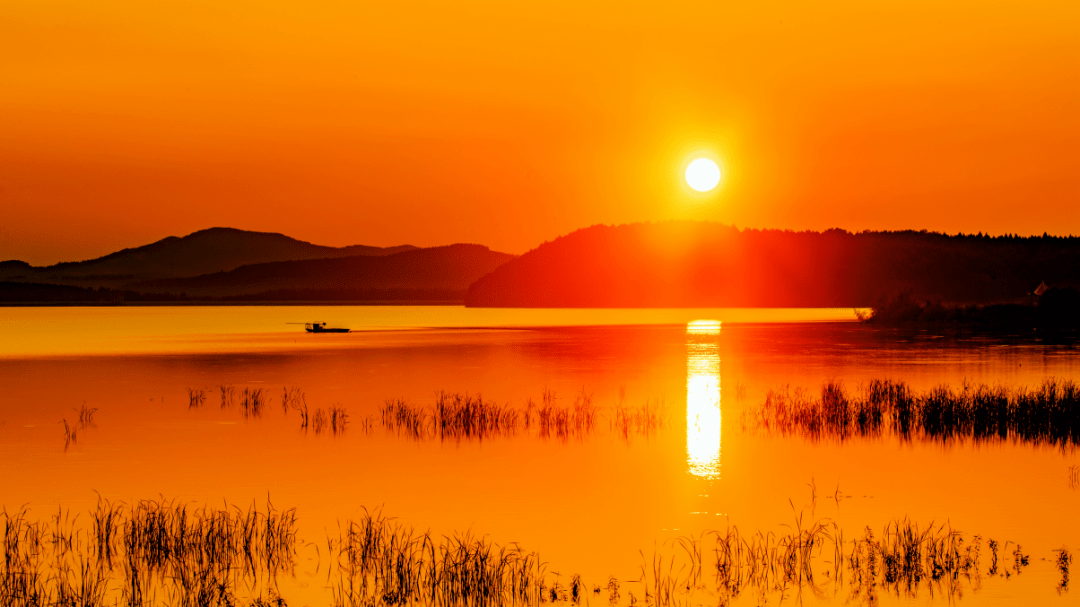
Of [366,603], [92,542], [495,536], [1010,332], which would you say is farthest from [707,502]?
[1010,332]

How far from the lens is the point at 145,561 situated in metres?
13.1

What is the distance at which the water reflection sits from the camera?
21.7 metres

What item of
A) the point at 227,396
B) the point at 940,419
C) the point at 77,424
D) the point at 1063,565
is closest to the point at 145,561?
the point at 1063,565

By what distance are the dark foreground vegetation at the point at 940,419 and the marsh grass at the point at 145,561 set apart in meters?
15.1

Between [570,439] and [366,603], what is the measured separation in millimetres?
13722

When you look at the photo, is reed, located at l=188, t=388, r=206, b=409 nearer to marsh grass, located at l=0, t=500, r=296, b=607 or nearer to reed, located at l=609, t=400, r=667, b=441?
reed, located at l=609, t=400, r=667, b=441

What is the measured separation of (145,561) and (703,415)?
19.9 m

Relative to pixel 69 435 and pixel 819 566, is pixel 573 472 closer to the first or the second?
pixel 819 566

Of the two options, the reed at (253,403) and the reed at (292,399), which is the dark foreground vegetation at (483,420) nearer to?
the reed at (253,403)

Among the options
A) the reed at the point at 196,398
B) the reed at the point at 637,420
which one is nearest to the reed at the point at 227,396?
the reed at the point at 196,398

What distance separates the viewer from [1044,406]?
83.0 ft

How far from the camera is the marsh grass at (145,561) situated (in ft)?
38.5

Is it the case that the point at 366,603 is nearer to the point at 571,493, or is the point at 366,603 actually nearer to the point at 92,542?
the point at 92,542

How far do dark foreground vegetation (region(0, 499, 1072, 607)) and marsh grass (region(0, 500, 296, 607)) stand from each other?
0.03 metres
